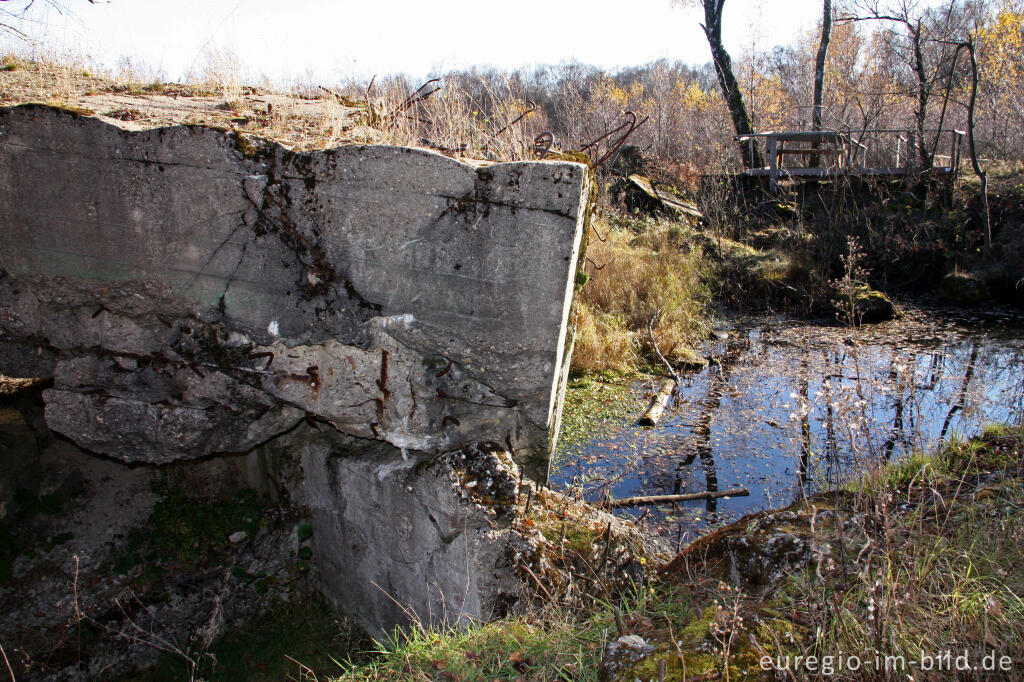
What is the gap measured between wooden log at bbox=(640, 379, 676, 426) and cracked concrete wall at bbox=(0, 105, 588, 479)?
2399 mm

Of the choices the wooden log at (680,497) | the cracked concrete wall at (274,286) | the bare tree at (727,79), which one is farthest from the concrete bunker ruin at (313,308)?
the bare tree at (727,79)

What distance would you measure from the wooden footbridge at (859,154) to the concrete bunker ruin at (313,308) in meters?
9.23

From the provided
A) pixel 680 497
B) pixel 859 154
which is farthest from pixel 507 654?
pixel 859 154

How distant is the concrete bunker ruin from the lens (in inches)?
106

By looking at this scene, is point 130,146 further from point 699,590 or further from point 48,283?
point 699,590

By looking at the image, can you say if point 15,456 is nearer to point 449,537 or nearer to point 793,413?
point 449,537

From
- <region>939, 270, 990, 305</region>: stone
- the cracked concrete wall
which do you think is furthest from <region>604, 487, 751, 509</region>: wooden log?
<region>939, 270, 990, 305</region>: stone

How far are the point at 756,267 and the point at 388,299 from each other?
754 centimetres

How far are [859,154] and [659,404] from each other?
7.99 meters

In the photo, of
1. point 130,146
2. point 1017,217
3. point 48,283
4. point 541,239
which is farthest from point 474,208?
point 1017,217

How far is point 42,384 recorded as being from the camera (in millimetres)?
3279

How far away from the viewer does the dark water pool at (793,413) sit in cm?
405

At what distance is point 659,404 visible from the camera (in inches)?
218

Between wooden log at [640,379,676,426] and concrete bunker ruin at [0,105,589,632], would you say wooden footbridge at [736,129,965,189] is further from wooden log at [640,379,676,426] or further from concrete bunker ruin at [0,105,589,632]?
concrete bunker ruin at [0,105,589,632]
